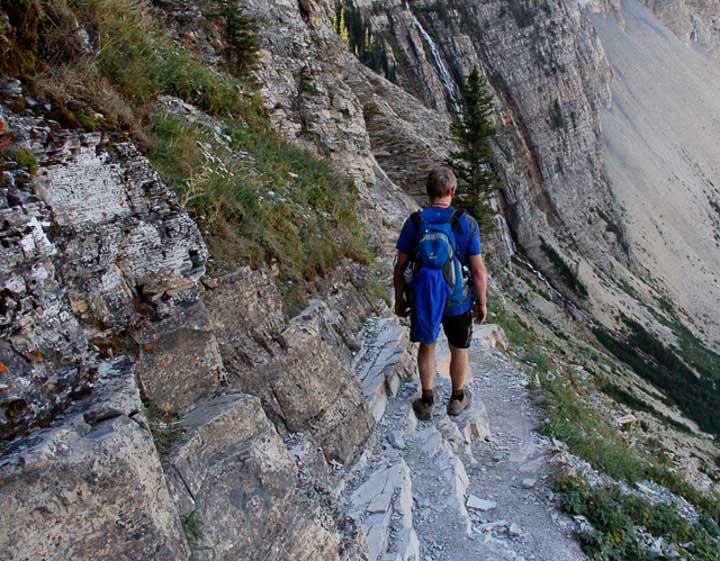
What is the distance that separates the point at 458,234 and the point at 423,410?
201cm

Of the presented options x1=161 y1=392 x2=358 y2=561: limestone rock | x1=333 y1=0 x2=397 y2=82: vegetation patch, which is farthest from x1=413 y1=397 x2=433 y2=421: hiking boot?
x1=333 y1=0 x2=397 y2=82: vegetation patch

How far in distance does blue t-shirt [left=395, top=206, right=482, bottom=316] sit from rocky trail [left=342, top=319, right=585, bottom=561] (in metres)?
1.73

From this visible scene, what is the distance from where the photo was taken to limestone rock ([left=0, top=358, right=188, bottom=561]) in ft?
7.68

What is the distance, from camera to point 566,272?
46.6 m

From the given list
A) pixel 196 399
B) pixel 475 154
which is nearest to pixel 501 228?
pixel 475 154

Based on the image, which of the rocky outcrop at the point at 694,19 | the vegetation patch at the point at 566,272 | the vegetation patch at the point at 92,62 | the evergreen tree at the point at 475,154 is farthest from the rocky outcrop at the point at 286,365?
the rocky outcrop at the point at 694,19

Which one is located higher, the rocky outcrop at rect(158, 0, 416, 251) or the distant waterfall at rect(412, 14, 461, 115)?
the rocky outcrop at rect(158, 0, 416, 251)

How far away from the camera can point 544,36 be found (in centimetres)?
5991

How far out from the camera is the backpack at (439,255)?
4973mm

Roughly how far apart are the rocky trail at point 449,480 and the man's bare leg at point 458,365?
15.3 inches

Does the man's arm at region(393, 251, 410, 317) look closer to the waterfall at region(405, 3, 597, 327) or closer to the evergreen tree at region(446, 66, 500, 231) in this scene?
the evergreen tree at region(446, 66, 500, 231)

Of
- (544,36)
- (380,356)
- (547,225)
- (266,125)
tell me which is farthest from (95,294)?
(544,36)

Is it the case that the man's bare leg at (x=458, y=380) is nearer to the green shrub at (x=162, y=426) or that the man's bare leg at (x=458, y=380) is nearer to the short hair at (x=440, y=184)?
the short hair at (x=440, y=184)

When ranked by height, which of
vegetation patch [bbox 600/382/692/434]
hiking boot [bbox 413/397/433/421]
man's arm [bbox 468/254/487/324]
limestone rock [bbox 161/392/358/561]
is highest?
man's arm [bbox 468/254/487/324]
